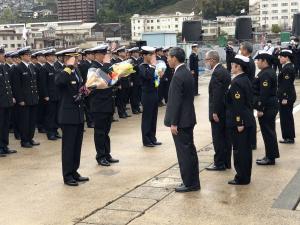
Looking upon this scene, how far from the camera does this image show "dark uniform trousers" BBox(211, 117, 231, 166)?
284 inches

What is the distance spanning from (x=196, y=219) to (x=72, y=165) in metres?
2.16

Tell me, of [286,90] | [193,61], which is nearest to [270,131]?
[286,90]

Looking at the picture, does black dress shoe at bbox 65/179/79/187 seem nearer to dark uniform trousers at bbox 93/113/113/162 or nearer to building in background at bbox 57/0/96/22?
dark uniform trousers at bbox 93/113/113/162

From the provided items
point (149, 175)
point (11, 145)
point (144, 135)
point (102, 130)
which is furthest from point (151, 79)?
point (11, 145)

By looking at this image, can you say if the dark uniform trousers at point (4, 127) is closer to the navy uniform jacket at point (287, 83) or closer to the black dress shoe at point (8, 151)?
the black dress shoe at point (8, 151)

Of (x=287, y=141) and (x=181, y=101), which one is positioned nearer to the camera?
(x=181, y=101)

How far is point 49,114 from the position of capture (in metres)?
10.4

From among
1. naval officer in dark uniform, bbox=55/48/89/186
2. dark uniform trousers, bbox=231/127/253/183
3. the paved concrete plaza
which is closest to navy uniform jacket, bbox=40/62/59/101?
the paved concrete plaza

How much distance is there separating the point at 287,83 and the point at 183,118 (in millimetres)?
3159

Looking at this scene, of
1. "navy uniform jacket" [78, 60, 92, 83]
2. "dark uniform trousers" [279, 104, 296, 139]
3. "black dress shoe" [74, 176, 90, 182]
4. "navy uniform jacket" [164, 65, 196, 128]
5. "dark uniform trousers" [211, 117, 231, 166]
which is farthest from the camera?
"navy uniform jacket" [78, 60, 92, 83]

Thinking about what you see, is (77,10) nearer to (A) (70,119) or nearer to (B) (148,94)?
(B) (148,94)

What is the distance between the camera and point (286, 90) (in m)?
8.59

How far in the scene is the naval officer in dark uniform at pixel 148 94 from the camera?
891cm

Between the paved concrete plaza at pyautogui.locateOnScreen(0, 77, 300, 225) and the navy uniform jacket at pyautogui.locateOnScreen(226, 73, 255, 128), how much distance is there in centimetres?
83
